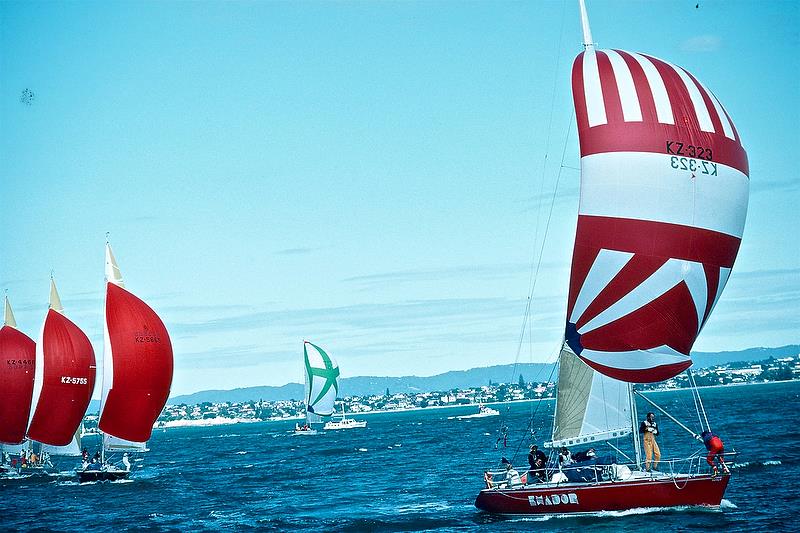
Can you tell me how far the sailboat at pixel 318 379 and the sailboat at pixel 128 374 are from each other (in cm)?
7271

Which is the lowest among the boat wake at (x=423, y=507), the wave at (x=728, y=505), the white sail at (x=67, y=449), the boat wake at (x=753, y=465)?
the boat wake at (x=423, y=507)

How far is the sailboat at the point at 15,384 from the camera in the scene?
56125 millimetres

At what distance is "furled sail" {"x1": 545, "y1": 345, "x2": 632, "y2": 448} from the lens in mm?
28703

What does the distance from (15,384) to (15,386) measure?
128 millimetres

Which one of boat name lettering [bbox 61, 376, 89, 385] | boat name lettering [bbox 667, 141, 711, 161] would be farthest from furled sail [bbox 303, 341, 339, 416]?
boat name lettering [bbox 667, 141, 711, 161]

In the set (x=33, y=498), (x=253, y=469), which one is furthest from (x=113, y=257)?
(x=253, y=469)

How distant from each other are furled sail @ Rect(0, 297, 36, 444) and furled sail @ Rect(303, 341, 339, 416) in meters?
66.4

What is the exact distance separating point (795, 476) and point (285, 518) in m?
19.8

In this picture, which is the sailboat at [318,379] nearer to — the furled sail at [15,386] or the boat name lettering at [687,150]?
the furled sail at [15,386]

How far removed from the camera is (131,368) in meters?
48.4

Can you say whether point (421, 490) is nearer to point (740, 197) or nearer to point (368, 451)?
point (740, 197)

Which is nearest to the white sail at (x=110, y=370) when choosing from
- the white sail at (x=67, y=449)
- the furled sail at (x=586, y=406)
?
the white sail at (x=67, y=449)

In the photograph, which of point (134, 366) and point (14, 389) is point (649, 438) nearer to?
point (134, 366)

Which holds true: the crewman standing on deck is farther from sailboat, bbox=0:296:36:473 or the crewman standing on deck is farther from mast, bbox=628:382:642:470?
sailboat, bbox=0:296:36:473
